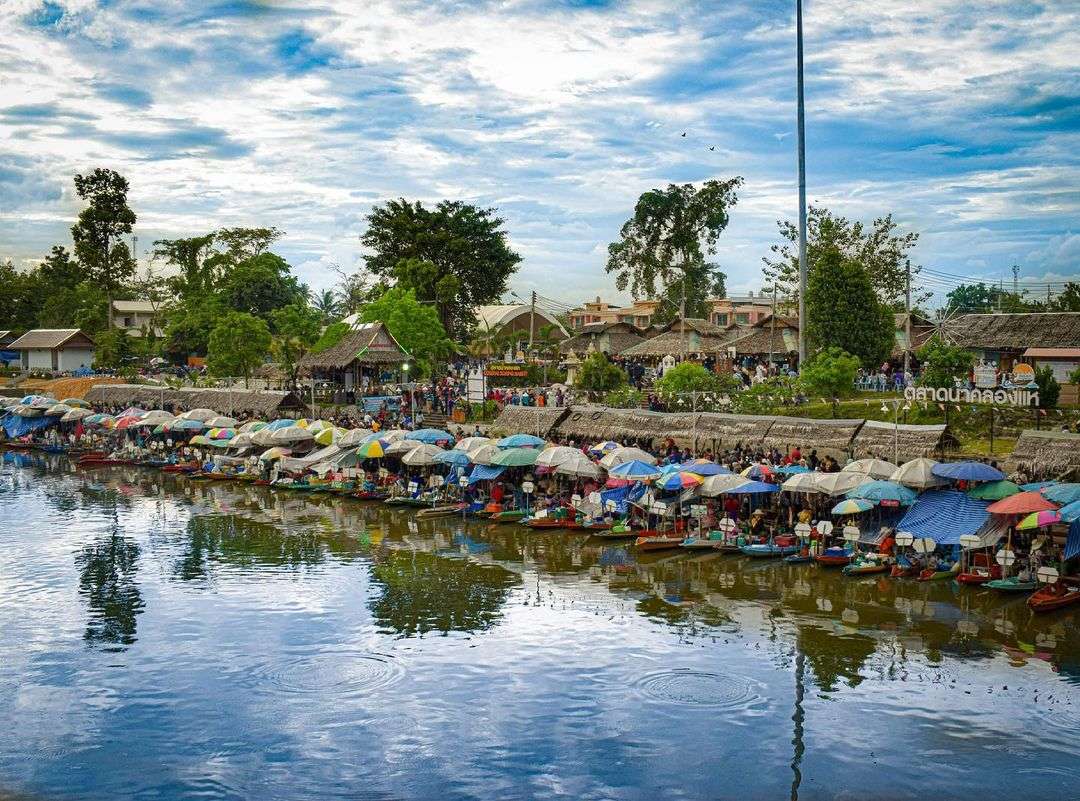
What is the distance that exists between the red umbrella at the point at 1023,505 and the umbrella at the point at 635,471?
8337 millimetres

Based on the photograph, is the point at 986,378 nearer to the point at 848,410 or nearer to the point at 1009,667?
the point at 848,410

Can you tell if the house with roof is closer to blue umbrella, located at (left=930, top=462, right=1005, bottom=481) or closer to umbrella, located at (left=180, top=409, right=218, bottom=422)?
umbrella, located at (left=180, top=409, right=218, bottom=422)

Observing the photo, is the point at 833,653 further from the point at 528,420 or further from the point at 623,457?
the point at 528,420

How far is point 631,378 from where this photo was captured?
4872 centimetres

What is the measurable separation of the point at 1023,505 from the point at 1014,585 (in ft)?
5.24

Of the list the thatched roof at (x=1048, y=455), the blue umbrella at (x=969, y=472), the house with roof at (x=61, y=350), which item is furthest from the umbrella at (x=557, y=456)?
the house with roof at (x=61, y=350)

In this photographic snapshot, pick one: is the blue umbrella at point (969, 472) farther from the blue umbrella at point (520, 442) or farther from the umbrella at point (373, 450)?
the umbrella at point (373, 450)

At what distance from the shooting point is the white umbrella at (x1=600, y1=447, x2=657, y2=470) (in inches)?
1070

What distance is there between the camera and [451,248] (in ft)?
211

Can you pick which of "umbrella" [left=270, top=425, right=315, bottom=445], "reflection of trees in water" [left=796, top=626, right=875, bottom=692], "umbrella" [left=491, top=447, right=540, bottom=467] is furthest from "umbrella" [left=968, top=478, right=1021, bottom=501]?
"umbrella" [left=270, top=425, right=315, bottom=445]

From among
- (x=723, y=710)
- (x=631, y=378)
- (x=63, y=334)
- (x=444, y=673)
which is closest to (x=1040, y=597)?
(x=723, y=710)

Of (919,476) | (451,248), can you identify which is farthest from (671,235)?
(919,476)

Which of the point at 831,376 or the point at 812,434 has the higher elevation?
the point at 831,376

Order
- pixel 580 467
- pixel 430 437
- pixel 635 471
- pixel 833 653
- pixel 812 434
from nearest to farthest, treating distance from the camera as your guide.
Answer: pixel 833 653 → pixel 635 471 → pixel 580 467 → pixel 812 434 → pixel 430 437
